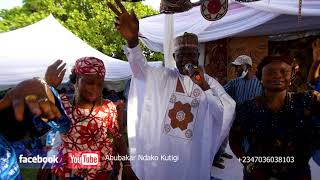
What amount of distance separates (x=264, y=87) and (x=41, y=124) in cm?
143

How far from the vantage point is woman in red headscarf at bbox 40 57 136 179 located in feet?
9.17

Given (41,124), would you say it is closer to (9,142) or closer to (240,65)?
(9,142)

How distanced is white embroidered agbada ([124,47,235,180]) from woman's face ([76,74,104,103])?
0.53 meters

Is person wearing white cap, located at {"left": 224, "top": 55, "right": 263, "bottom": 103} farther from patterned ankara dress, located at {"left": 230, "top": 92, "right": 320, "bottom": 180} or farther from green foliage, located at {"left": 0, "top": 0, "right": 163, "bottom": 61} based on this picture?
green foliage, located at {"left": 0, "top": 0, "right": 163, "bottom": 61}

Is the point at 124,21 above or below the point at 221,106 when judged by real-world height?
above

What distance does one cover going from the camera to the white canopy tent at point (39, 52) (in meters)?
10.5

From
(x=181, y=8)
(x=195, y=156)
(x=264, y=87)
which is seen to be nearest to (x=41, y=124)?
(x=264, y=87)

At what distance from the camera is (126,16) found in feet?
10.2

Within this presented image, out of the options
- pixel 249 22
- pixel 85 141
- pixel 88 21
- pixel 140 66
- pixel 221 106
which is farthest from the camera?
pixel 88 21

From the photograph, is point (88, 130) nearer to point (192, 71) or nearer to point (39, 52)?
point (192, 71)

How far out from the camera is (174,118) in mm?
3514

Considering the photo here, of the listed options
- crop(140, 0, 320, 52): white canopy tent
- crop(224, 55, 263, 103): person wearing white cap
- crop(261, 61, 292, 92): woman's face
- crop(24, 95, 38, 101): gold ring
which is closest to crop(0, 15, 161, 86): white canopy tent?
crop(140, 0, 320, 52): white canopy tent

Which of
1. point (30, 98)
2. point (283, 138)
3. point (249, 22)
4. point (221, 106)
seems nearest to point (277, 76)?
point (283, 138)

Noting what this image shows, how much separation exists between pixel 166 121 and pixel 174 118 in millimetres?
77
